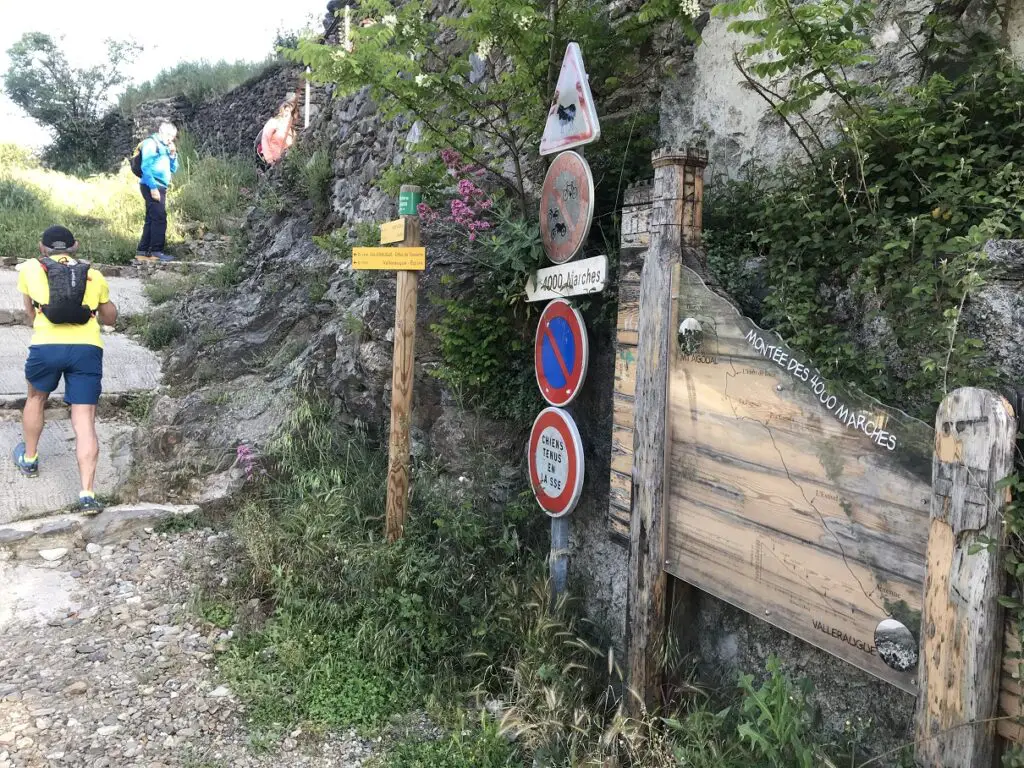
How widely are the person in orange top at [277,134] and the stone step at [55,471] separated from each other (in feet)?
19.7

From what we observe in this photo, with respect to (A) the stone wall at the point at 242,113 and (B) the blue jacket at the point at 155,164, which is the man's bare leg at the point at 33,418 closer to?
(B) the blue jacket at the point at 155,164

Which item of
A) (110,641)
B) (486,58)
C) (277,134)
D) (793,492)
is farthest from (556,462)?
(277,134)

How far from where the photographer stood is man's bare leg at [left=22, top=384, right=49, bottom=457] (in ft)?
16.8

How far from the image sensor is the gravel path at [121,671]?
3098 mm

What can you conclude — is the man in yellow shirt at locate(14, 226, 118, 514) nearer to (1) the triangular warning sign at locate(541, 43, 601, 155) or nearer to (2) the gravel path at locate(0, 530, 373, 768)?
(2) the gravel path at locate(0, 530, 373, 768)

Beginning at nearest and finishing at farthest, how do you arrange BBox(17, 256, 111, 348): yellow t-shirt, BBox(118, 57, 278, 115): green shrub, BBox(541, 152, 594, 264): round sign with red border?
BBox(541, 152, 594, 264): round sign with red border → BBox(17, 256, 111, 348): yellow t-shirt → BBox(118, 57, 278, 115): green shrub

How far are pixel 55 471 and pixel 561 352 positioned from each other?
4.19 m

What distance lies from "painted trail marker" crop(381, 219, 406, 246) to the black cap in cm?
239

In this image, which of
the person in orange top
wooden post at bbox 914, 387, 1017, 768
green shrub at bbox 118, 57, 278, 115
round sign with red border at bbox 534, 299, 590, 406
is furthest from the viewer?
green shrub at bbox 118, 57, 278, 115

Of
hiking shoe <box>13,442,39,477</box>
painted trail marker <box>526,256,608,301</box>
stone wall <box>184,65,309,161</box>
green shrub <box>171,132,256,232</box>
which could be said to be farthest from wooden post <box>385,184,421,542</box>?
stone wall <box>184,65,309,161</box>

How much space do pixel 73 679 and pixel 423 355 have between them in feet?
8.35

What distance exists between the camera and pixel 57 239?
16.4ft

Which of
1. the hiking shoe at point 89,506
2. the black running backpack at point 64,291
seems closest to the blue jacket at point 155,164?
the black running backpack at point 64,291

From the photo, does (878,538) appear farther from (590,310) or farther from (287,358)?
(287,358)
